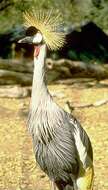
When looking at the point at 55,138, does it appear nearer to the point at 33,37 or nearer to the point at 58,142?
the point at 58,142

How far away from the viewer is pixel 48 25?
175 inches

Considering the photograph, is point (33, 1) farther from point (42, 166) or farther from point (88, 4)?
point (42, 166)

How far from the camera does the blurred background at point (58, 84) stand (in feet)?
22.3

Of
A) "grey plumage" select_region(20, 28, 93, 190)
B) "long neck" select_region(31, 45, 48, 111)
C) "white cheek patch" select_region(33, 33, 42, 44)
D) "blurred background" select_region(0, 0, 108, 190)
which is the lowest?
"blurred background" select_region(0, 0, 108, 190)

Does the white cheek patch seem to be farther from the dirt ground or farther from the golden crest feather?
the dirt ground

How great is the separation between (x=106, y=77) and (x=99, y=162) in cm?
743

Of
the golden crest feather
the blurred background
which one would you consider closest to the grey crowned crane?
the golden crest feather

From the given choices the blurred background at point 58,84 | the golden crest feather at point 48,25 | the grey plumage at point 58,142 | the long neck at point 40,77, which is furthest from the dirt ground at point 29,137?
the golden crest feather at point 48,25

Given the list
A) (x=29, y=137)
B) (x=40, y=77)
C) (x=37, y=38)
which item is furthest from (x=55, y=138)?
(x=29, y=137)

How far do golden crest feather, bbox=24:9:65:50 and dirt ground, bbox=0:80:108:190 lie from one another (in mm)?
2218

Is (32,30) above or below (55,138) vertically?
above

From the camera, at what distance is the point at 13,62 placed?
13117mm

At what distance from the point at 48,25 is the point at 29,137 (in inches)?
156

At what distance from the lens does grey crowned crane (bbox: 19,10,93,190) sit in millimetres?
4344
